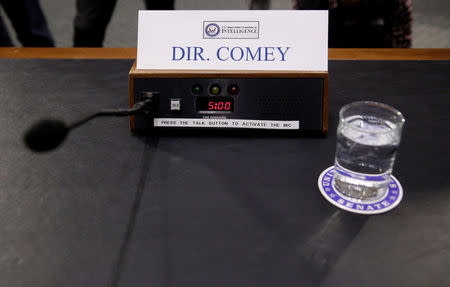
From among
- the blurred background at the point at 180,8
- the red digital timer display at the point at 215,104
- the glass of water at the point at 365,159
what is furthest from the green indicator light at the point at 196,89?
the blurred background at the point at 180,8

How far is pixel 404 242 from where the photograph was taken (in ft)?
1.89

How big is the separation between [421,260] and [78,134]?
60cm

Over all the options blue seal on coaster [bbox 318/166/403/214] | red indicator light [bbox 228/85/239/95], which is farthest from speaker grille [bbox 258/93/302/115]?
blue seal on coaster [bbox 318/166/403/214]

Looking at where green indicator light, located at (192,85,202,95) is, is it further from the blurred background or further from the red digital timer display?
the blurred background

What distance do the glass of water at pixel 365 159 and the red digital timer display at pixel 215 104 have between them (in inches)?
8.6

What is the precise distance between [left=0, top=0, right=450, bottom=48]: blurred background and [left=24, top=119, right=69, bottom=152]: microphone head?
207 centimetres

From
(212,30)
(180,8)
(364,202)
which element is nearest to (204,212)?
(364,202)

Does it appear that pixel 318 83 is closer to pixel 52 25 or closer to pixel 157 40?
pixel 157 40

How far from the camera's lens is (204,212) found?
63 cm

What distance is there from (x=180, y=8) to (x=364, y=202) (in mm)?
2337

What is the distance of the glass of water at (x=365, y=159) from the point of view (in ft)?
2.06

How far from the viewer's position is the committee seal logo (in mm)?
781

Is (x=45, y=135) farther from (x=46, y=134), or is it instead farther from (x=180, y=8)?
(x=180, y=8)

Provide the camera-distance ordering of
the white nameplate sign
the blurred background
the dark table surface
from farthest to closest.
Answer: the blurred background
the white nameplate sign
the dark table surface
